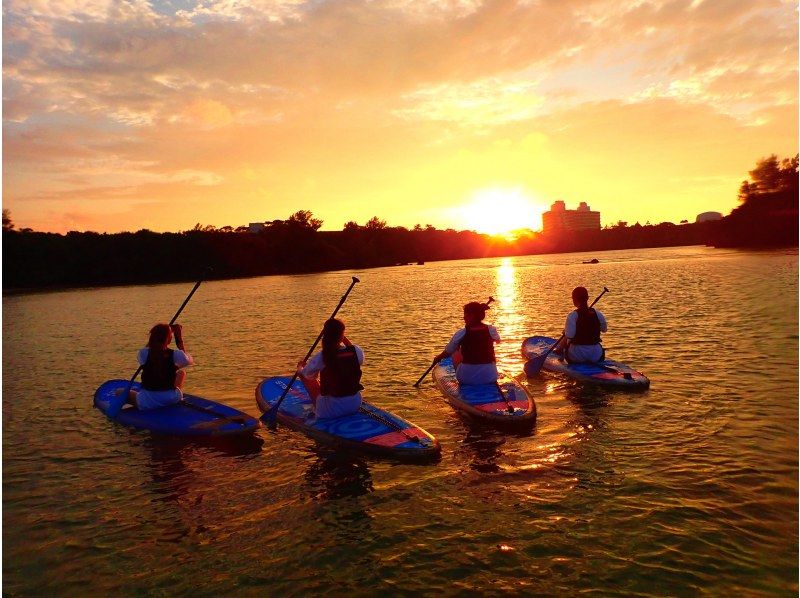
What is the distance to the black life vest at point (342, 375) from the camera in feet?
32.9

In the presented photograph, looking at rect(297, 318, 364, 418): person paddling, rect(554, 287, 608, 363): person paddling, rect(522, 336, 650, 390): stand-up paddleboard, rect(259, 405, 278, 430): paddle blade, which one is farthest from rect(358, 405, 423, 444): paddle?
rect(554, 287, 608, 363): person paddling

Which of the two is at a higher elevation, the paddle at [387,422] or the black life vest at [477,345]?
the black life vest at [477,345]

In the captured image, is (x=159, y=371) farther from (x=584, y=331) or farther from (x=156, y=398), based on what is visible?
(x=584, y=331)

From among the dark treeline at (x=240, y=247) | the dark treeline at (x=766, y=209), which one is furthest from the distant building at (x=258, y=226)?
the dark treeline at (x=766, y=209)

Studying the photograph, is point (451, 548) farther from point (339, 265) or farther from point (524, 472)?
point (339, 265)

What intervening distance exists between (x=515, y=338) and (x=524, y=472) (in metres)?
14.7

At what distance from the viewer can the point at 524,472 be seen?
28.9ft

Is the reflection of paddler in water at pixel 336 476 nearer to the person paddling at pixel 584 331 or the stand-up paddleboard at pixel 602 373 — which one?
the stand-up paddleboard at pixel 602 373

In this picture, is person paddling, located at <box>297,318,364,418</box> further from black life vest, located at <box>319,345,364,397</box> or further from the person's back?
the person's back

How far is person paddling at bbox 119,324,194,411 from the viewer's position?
11.1 m

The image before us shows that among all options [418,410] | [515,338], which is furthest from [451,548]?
[515,338]

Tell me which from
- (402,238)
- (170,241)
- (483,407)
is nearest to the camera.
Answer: (483,407)

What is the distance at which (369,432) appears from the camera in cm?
976

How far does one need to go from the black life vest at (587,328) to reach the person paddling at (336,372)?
6551mm
